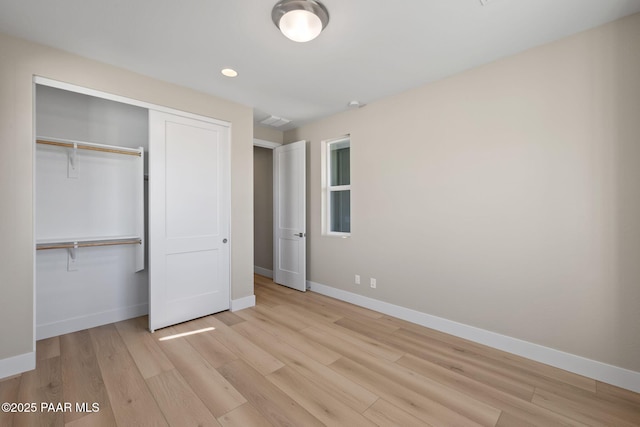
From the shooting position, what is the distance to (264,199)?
5.38 metres

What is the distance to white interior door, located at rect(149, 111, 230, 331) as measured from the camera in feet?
9.30

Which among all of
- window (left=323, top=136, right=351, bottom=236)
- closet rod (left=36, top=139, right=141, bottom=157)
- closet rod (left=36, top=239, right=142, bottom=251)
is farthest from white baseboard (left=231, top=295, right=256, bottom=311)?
closet rod (left=36, top=139, right=141, bottom=157)

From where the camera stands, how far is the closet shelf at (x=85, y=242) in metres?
2.51

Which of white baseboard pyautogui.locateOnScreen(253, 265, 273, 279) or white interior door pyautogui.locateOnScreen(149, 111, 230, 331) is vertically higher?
white interior door pyautogui.locateOnScreen(149, 111, 230, 331)

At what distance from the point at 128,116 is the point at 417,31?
3.15 meters

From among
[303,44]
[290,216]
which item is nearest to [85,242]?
[290,216]

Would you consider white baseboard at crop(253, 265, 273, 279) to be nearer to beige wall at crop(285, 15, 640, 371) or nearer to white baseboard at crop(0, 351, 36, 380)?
beige wall at crop(285, 15, 640, 371)

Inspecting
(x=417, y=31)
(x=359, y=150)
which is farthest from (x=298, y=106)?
(x=417, y=31)

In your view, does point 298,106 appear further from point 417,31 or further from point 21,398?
point 21,398

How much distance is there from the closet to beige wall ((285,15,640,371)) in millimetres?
2128

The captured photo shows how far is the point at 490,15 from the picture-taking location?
1.87 metres

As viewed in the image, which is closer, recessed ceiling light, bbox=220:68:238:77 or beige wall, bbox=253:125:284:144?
recessed ceiling light, bbox=220:68:238:77

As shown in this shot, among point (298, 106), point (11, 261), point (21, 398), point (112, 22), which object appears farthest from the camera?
point (298, 106)

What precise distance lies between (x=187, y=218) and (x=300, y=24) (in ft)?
7.45
